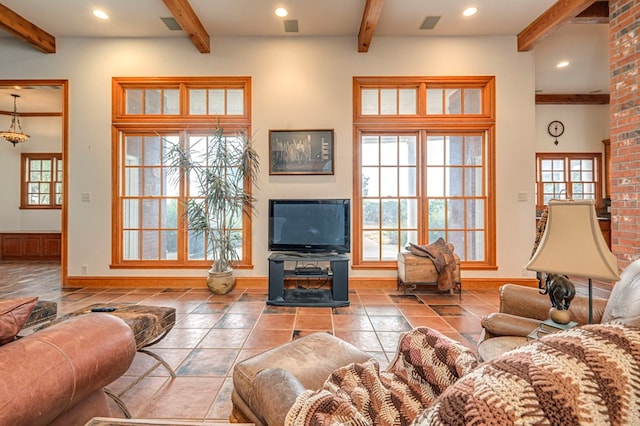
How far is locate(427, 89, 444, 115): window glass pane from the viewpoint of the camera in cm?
430

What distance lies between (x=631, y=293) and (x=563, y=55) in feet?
17.5

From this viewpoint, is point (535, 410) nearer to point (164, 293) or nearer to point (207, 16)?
point (164, 293)

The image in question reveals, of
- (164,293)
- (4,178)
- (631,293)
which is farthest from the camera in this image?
(4,178)

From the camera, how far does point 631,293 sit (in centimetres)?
117

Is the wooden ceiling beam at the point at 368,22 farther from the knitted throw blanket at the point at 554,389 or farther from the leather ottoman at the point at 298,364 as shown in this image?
the knitted throw blanket at the point at 554,389

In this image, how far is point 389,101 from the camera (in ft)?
14.1

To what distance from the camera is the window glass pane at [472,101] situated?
4312mm

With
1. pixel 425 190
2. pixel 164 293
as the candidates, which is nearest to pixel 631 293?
pixel 425 190

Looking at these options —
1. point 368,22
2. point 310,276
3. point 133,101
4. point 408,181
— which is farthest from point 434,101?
point 133,101

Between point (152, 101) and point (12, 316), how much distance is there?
408cm

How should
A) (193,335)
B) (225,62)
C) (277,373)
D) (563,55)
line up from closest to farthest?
(277,373) → (193,335) → (225,62) → (563,55)

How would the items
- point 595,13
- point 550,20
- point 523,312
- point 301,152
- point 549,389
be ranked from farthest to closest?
point 301,152
point 550,20
point 595,13
point 523,312
point 549,389

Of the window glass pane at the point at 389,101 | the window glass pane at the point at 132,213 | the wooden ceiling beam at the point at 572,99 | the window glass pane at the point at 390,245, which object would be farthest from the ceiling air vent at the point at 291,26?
the wooden ceiling beam at the point at 572,99

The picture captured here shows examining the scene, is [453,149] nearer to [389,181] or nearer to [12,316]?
[389,181]
